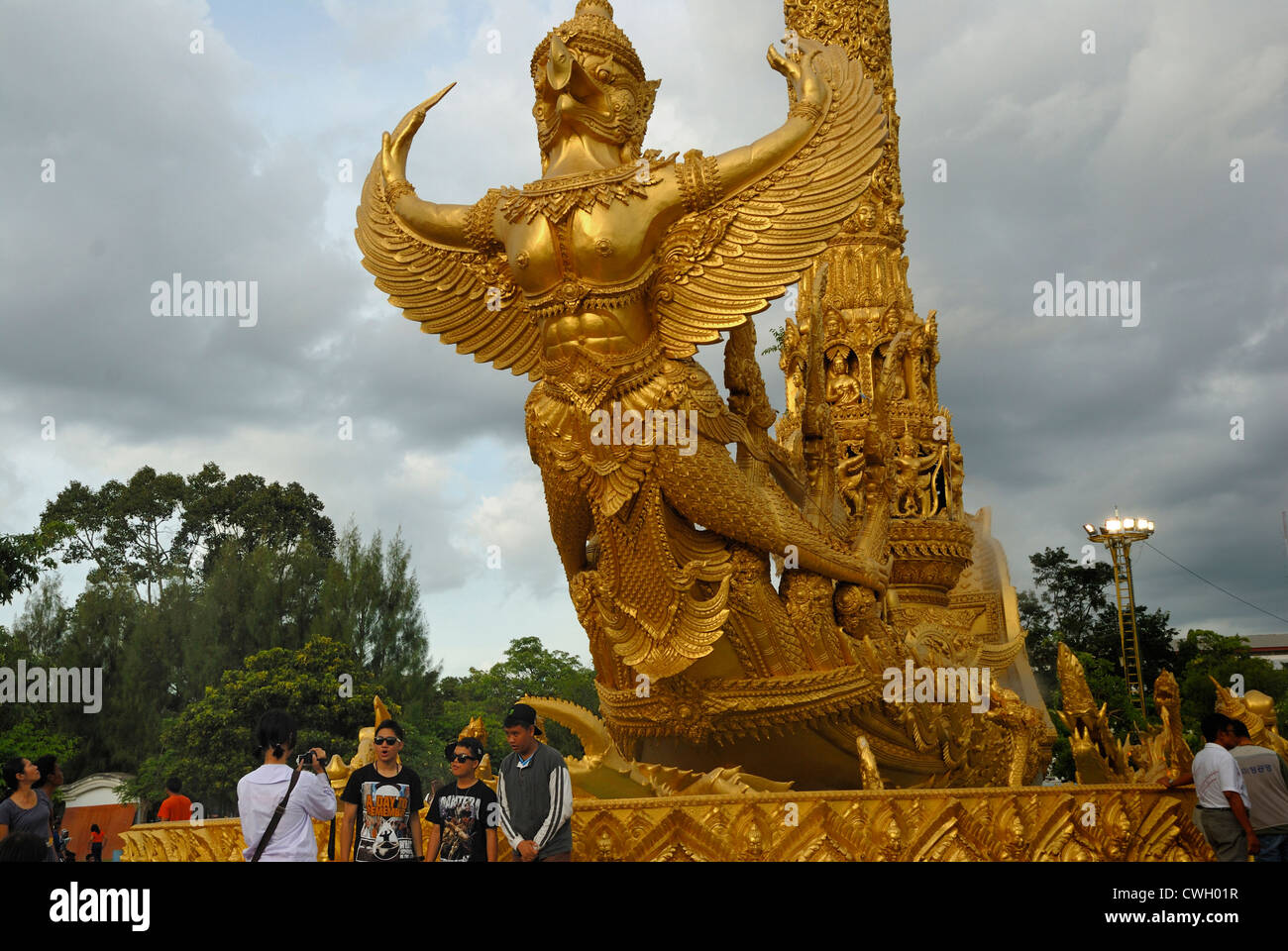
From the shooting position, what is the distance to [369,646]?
85.7 feet

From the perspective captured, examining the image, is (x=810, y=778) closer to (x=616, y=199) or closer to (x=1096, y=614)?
(x=616, y=199)

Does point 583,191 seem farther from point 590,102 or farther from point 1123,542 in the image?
point 1123,542

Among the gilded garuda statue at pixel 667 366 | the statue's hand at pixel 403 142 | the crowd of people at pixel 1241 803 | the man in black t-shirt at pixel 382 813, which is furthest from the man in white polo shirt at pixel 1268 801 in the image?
the statue's hand at pixel 403 142

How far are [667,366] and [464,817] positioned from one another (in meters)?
2.88

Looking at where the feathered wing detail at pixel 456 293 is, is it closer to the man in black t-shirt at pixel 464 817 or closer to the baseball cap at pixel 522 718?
the baseball cap at pixel 522 718

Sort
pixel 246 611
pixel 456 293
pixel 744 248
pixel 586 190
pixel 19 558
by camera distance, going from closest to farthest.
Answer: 1. pixel 586 190
2. pixel 744 248
3. pixel 456 293
4. pixel 19 558
5. pixel 246 611

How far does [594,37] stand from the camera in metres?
6.52

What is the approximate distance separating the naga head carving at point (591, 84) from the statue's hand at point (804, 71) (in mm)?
840

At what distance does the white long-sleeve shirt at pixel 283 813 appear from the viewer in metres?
4.25

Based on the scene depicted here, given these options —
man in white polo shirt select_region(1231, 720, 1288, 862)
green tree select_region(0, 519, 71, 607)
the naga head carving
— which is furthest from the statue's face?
green tree select_region(0, 519, 71, 607)

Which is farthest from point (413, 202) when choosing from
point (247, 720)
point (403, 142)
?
point (247, 720)

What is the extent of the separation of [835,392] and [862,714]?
480cm

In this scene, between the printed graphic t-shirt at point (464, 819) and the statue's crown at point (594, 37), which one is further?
the statue's crown at point (594, 37)
